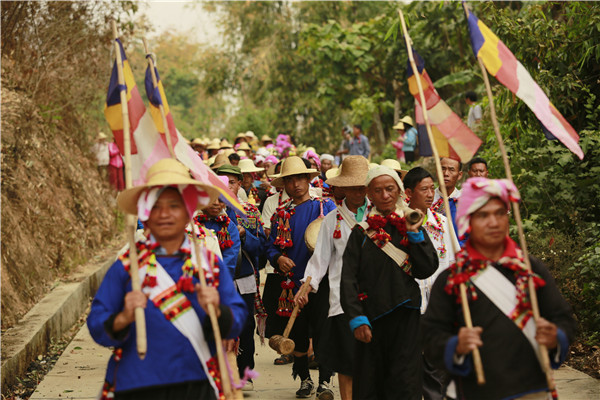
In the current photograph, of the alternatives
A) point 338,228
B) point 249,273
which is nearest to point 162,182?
point 338,228

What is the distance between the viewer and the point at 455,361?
13.9 feet

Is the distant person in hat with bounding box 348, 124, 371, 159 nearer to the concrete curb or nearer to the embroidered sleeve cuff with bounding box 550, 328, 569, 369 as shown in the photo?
the concrete curb

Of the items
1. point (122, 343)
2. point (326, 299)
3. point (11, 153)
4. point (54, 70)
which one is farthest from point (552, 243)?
point (54, 70)

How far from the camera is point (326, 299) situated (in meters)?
7.88

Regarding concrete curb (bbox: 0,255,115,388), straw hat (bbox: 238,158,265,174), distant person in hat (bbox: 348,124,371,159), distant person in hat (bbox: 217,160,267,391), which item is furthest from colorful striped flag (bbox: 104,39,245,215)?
distant person in hat (bbox: 348,124,371,159)

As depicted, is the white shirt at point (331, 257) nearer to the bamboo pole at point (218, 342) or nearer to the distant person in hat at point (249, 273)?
the distant person in hat at point (249, 273)

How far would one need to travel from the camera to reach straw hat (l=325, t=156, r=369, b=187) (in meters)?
7.16

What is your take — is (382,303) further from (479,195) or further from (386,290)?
(479,195)

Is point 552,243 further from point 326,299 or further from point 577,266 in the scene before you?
point 326,299

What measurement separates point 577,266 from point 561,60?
2741 mm

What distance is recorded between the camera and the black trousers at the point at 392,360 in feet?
20.3

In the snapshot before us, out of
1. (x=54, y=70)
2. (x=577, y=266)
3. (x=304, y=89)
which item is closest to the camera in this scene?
(x=577, y=266)

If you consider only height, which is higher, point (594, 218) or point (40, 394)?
point (594, 218)

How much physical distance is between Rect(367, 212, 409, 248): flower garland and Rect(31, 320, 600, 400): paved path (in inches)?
93.3
